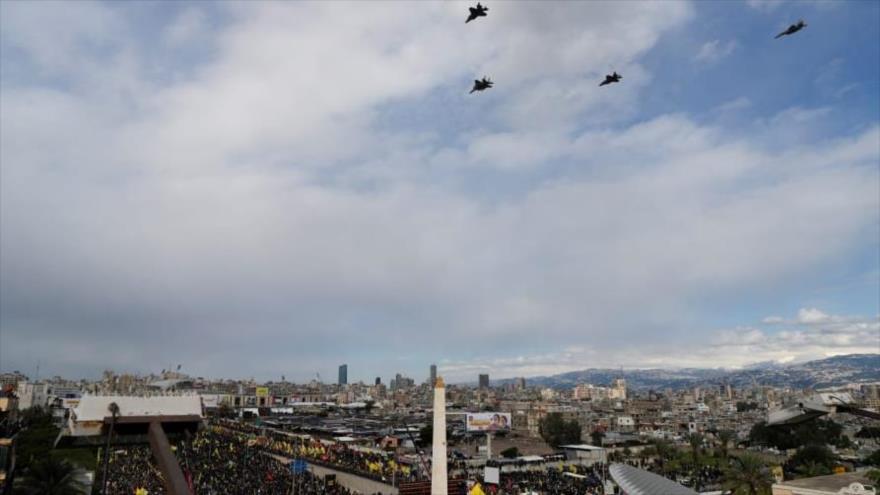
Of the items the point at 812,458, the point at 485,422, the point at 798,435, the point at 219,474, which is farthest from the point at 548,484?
the point at 798,435

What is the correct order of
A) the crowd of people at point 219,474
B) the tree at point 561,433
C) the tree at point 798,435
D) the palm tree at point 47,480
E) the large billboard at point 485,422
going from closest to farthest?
the palm tree at point 47,480, the crowd of people at point 219,474, the tree at point 798,435, the large billboard at point 485,422, the tree at point 561,433

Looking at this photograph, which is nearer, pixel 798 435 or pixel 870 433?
pixel 798 435

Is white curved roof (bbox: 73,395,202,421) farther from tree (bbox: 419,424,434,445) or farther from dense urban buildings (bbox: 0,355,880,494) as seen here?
tree (bbox: 419,424,434,445)

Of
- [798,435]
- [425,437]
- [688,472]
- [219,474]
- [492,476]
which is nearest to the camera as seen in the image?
[492,476]

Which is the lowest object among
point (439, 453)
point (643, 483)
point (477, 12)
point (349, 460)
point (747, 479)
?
point (349, 460)

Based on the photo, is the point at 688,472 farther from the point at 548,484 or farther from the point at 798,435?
the point at 798,435

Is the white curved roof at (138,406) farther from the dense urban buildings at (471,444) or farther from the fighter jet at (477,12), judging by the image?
the fighter jet at (477,12)

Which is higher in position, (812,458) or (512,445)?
(812,458)

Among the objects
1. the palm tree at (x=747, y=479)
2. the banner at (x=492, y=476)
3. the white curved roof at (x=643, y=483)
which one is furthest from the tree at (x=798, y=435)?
the white curved roof at (x=643, y=483)

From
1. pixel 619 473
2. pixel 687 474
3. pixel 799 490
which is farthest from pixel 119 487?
pixel 687 474

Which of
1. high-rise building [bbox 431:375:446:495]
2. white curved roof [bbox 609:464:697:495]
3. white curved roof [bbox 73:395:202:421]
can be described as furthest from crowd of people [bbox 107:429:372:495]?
white curved roof [bbox 73:395:202:421]
